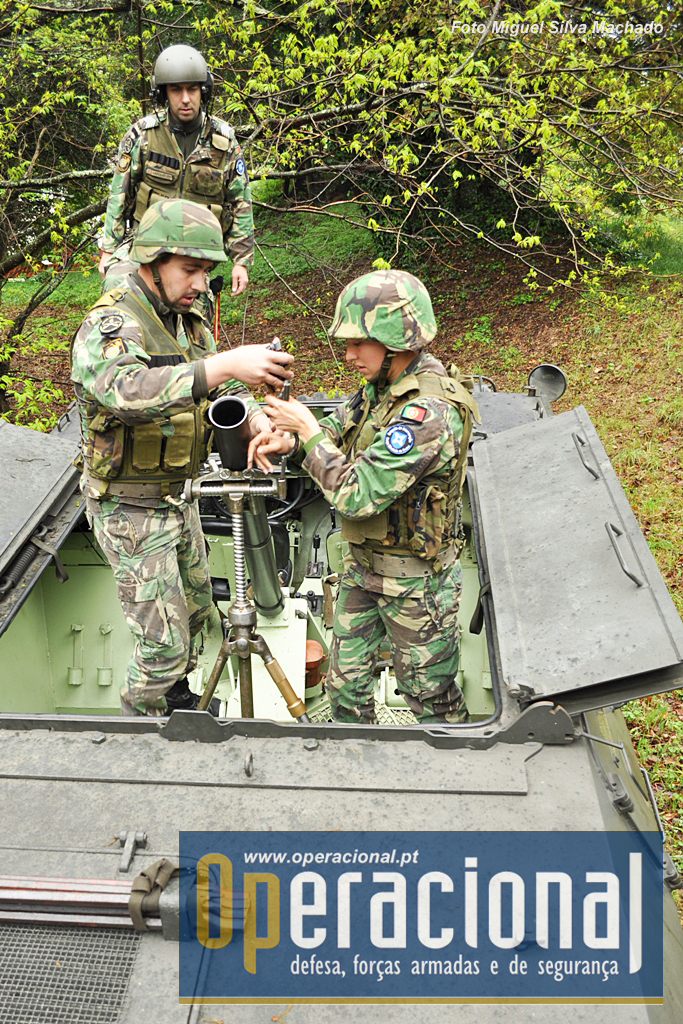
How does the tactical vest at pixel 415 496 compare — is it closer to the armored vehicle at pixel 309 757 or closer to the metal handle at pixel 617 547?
the armored vehicle at pixel 309 757

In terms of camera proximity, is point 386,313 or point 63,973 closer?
point 63,973

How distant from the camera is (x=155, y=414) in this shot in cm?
275

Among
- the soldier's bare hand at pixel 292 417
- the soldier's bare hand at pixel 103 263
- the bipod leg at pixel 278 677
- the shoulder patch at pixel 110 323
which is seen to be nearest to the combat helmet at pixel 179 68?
the soldier's bare hand at pixel 103 263

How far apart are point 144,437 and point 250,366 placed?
2.08ft

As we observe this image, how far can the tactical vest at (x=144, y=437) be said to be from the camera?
2.98 m

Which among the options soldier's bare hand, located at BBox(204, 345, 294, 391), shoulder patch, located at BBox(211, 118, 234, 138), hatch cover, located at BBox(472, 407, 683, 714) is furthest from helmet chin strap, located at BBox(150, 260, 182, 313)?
shoulder patch, located at BBox(211, 118, 234, 138)

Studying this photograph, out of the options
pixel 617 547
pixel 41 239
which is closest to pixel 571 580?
pixel 617 547

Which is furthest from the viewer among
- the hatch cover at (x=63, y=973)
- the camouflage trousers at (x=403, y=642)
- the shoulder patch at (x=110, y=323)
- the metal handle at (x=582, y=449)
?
the metal handle at (x=582, y=449)

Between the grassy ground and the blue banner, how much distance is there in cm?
237

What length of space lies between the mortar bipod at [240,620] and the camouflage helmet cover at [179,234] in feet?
2.30

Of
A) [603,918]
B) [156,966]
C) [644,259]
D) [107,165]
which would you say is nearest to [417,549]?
[603,918]

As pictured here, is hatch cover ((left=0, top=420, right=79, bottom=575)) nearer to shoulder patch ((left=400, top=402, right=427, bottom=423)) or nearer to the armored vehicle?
the armored vehicle

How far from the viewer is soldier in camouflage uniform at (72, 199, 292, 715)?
2729 millimetres

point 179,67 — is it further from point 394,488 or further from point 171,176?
point 394,488
